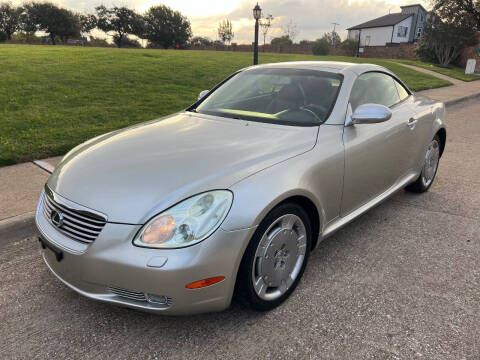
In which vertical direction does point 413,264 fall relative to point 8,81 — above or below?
below

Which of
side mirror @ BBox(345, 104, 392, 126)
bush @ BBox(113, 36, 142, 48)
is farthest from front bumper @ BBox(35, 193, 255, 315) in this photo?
bush @ BBox(113, 36, 142, 48)

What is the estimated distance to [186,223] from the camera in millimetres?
1957

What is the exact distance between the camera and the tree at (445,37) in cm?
3097

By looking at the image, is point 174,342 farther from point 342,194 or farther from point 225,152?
point 342,194

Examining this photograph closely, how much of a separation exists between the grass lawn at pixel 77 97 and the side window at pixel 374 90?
3947 mm

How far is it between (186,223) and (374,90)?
2435 mm

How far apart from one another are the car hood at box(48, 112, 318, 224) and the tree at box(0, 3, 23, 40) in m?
61.1

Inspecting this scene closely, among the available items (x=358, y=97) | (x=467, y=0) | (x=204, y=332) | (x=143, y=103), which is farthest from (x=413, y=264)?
(x=467, y=0)

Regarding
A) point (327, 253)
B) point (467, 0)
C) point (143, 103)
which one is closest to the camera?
point (327, 253)

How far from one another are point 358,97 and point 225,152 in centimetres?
146

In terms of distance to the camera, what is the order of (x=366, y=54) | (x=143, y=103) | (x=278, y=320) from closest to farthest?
(x=278, y=320) < (x=143, y=103) < (x=366, y=54)

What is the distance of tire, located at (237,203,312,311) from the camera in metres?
2.16

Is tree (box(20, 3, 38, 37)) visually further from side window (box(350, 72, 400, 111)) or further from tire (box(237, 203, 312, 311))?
tire (box(237, 203, 312, 311))

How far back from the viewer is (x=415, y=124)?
148 inches
